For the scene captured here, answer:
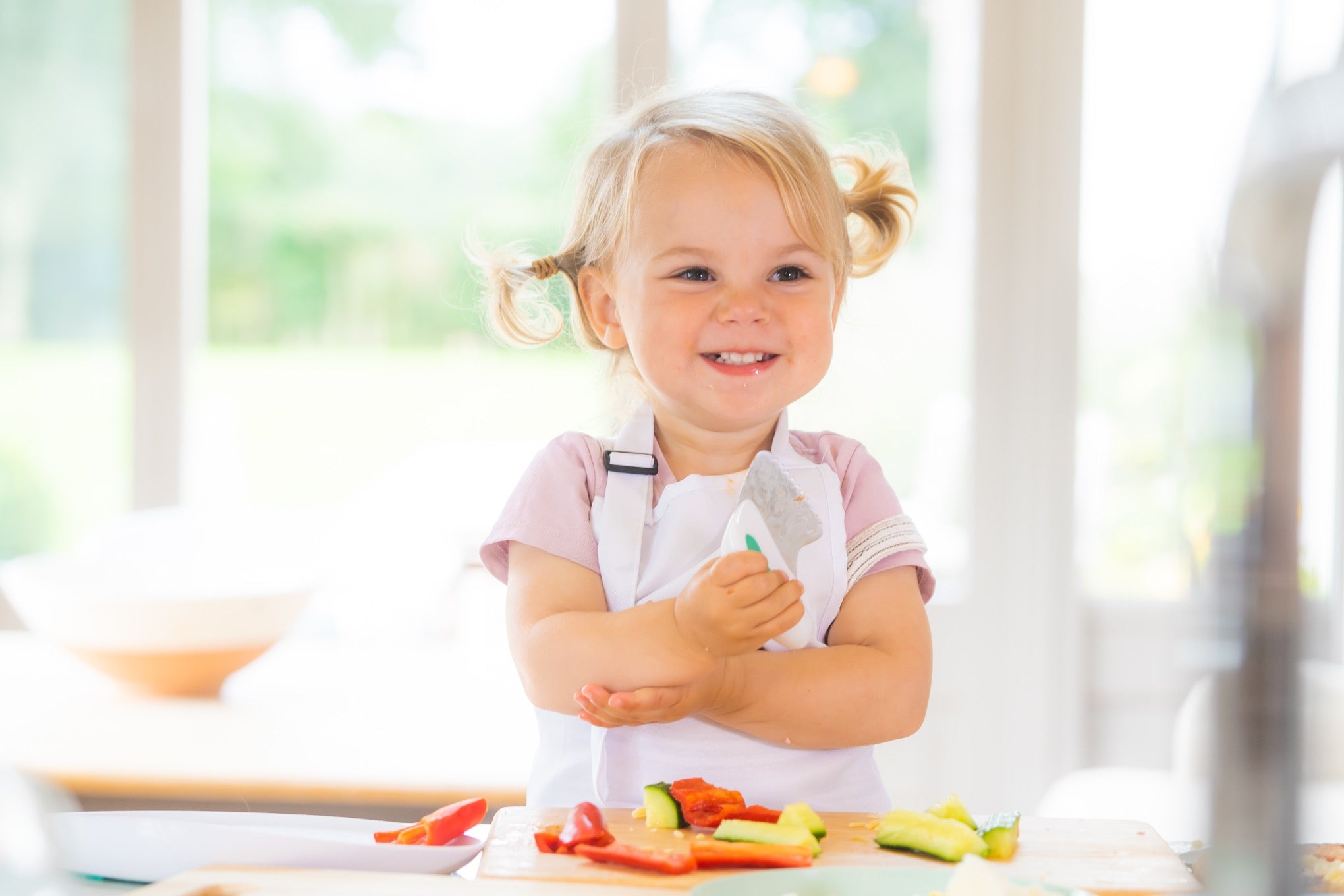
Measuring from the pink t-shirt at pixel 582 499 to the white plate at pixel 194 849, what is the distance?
0.30 m

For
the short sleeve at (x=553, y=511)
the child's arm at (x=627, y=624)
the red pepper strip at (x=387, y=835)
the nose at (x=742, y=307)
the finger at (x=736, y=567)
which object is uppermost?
the nose at (x=742, y=307)

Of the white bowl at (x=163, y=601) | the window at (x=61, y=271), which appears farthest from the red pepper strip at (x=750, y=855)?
the window at (x=61, y=271)

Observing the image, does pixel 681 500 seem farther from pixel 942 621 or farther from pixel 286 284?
pixel 286 284

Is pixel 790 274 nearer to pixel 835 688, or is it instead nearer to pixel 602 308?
pixel 602 308

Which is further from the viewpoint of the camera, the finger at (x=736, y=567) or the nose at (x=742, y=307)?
the nose at (x=742, y=307)

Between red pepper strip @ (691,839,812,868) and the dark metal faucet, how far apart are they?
0.45 metres

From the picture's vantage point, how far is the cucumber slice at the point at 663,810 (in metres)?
0.72

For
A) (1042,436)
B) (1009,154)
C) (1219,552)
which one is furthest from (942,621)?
(1219,552)

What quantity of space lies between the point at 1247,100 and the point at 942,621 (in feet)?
6.76

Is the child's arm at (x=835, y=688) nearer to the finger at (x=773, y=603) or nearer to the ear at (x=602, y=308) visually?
the finger at (x=773, y=603)

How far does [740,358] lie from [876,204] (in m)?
0.28

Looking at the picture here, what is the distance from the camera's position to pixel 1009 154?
7.16 ft

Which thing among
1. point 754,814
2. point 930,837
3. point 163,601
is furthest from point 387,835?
point 163,601

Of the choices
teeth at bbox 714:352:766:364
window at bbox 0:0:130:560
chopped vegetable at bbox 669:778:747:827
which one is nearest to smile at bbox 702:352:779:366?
teeth at bbox 714:352:766:364
